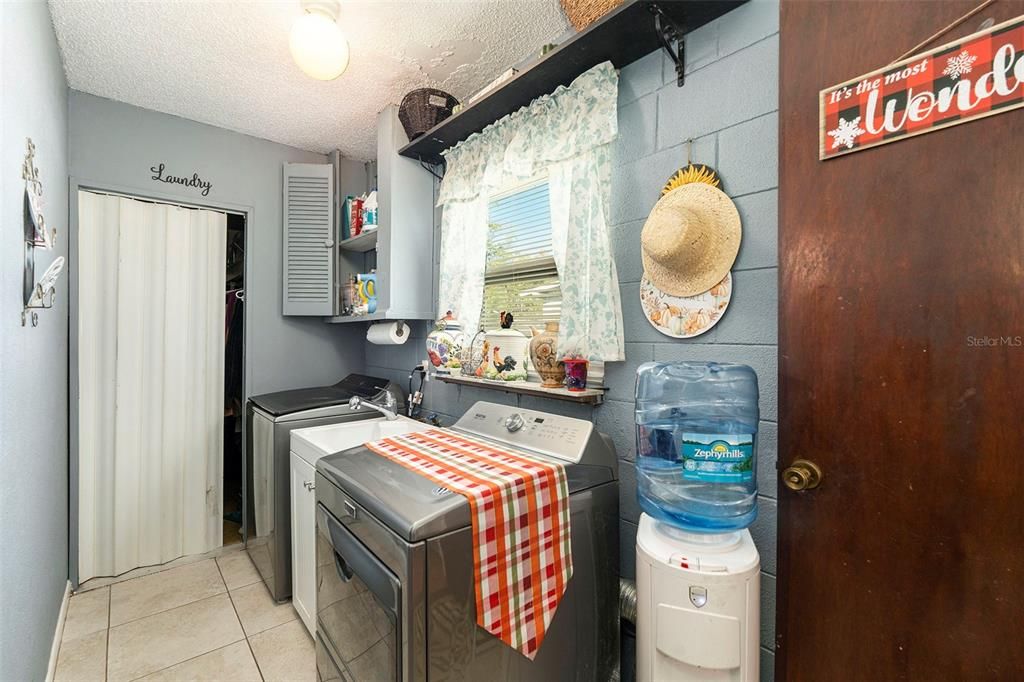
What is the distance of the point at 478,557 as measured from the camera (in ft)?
3.75

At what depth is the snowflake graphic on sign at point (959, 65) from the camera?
2.80 ft

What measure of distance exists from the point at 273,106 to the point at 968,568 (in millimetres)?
3355

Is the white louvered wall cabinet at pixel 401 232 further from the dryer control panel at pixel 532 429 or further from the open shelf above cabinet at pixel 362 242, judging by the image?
Answer: the dryer control panel at pixel 532 429

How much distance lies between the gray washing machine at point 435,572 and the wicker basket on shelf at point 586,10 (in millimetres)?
1360

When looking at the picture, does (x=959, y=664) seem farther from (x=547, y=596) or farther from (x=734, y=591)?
(x=547, y=596)

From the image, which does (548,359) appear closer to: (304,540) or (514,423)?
(514,423)

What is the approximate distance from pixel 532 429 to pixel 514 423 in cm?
8

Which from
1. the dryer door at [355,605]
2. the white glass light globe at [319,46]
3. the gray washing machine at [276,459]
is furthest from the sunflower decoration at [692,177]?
the gray washing machine at [276,459]

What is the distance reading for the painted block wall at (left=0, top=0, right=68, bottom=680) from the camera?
3.76ft

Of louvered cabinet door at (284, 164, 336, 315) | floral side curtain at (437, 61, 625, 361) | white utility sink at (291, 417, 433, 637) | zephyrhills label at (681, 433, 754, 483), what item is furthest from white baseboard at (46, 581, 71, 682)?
zephyrhills label at (681, 433, 754, 483)

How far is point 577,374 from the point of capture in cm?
165

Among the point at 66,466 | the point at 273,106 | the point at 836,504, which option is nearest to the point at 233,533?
the point at 66,466

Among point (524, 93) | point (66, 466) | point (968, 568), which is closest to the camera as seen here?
point (968, 568)

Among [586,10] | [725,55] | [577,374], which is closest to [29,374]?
[577,374]
